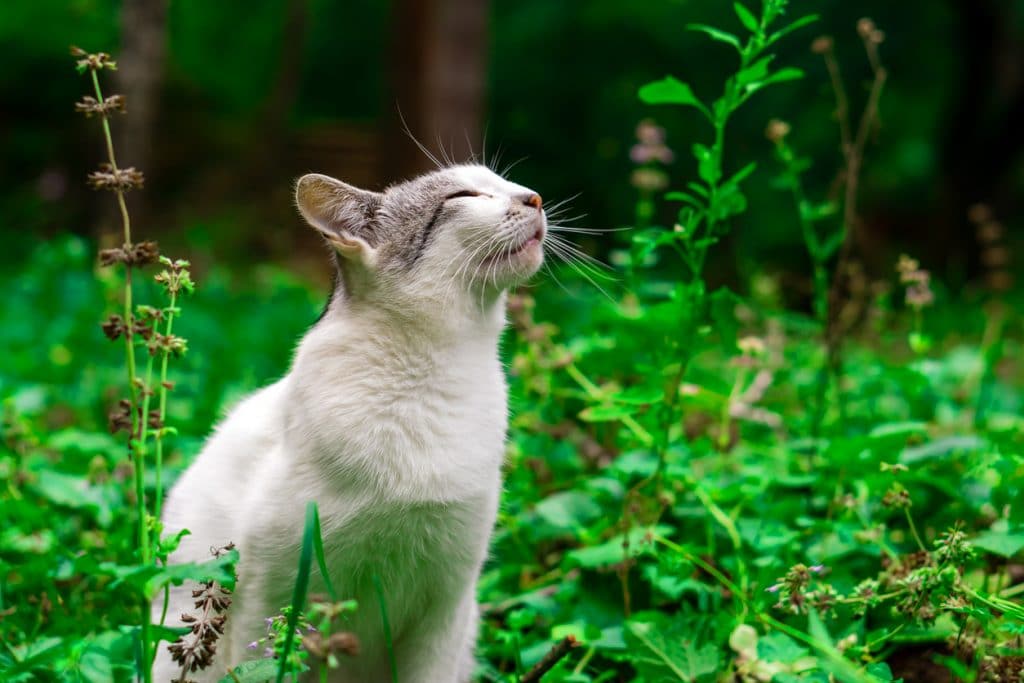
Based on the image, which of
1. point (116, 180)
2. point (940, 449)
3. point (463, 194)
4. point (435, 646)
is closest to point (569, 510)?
point (435, 646)

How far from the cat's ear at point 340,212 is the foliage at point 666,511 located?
17.2 inches

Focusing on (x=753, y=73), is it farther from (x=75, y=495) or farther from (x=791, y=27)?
(x=75, y=495)

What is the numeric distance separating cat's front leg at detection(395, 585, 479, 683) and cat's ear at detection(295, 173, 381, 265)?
782 millimetres

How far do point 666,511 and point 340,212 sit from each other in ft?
4.38

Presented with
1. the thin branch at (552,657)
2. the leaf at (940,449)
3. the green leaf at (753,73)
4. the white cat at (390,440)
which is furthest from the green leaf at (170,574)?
the leaf at (940,449)

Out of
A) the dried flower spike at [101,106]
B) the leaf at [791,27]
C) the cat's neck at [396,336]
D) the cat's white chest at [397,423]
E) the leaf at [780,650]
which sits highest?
the leaf at [791,27]

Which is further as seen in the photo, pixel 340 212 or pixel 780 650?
pixel 340 212

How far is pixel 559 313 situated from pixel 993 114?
6.40 meters

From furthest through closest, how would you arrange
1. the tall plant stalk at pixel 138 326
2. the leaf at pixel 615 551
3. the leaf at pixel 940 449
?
1. the leaf at pixel 940 449
2. the leaf at pixel 615 551
3. the tall plant stalk at pixel 138 326

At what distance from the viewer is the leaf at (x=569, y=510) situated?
2.66m

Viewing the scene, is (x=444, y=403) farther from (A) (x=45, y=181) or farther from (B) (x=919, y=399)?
(A) (x=45, y=181)

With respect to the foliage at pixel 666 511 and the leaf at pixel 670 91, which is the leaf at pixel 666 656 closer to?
the foliage at pixel 666 511

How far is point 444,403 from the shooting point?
2.06 metres

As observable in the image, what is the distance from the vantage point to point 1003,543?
2092 millimetres
